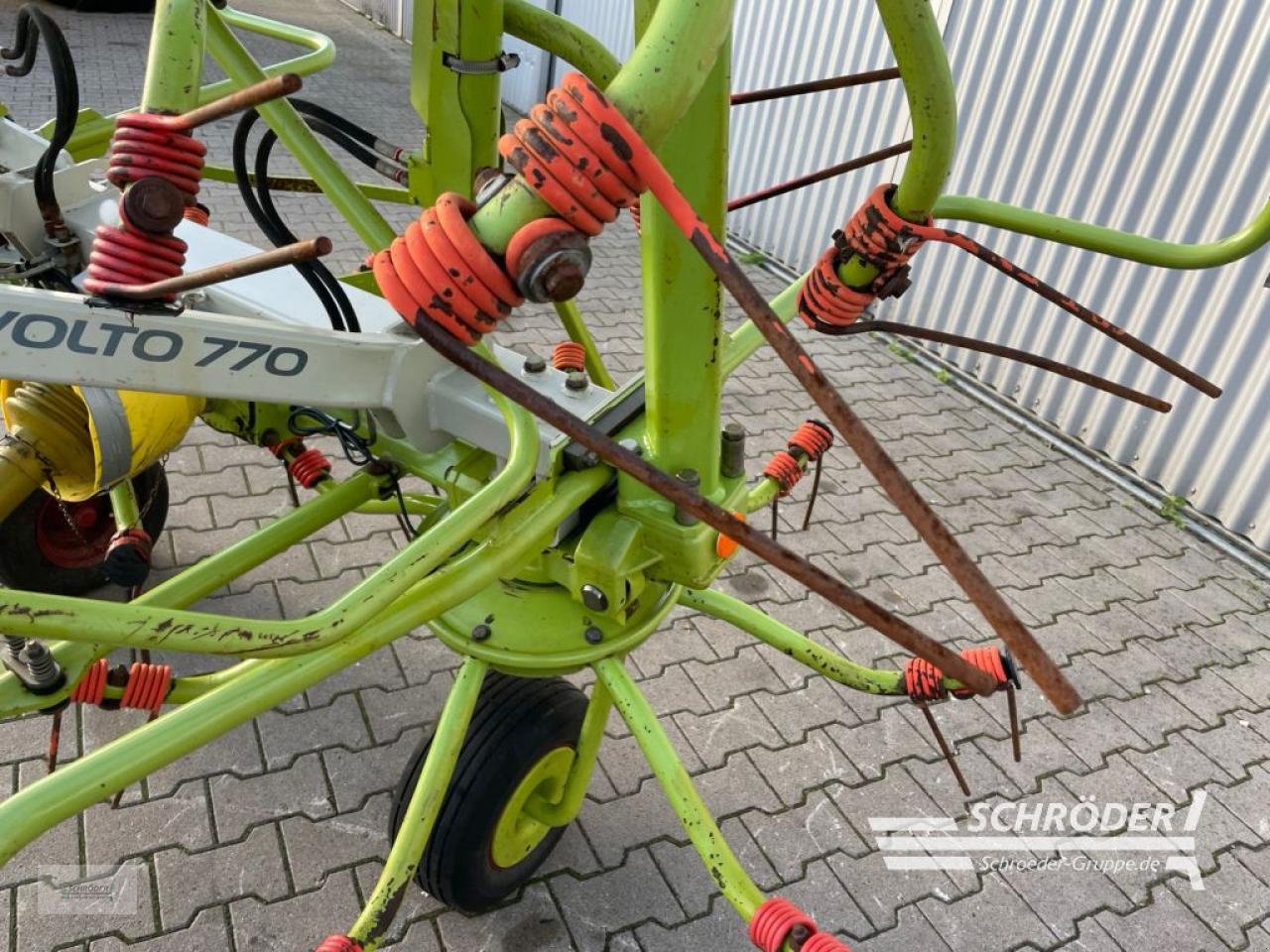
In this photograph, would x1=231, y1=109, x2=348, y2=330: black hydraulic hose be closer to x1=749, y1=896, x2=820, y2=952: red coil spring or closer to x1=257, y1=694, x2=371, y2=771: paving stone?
x1=749, y1=896, x2=820, y2=952: red coil spring

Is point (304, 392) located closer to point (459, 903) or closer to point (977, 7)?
point (459, 903)

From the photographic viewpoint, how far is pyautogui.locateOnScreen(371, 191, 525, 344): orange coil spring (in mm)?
788

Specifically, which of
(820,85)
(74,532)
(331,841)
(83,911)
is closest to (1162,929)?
(331,841)

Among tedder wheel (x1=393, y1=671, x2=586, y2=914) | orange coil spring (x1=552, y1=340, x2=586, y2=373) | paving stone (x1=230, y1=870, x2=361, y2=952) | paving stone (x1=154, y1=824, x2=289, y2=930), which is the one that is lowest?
paving stone (x1=154, y1=824, x2=289, y2=930)

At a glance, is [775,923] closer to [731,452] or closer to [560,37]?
[731,452]

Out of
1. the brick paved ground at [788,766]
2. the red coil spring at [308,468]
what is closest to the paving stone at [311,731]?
the brick paved ground at [788,766]

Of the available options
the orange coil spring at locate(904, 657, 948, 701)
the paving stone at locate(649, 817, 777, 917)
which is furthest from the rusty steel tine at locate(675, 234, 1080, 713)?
the paving stone at locate(649, 817, 777, 917)

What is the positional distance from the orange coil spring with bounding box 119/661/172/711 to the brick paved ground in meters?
0.66

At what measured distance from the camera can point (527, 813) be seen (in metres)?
1.90

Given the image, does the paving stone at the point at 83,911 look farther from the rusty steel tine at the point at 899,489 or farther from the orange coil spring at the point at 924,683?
the rusty steel tine at the point at 899,489

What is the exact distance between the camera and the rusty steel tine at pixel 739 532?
96 cm

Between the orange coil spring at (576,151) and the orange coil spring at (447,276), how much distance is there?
73 mm

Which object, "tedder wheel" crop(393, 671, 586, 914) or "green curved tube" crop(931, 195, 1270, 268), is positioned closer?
"green curved tube" crop(931, 195, 1270, 268)

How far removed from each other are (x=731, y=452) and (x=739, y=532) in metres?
0.50
